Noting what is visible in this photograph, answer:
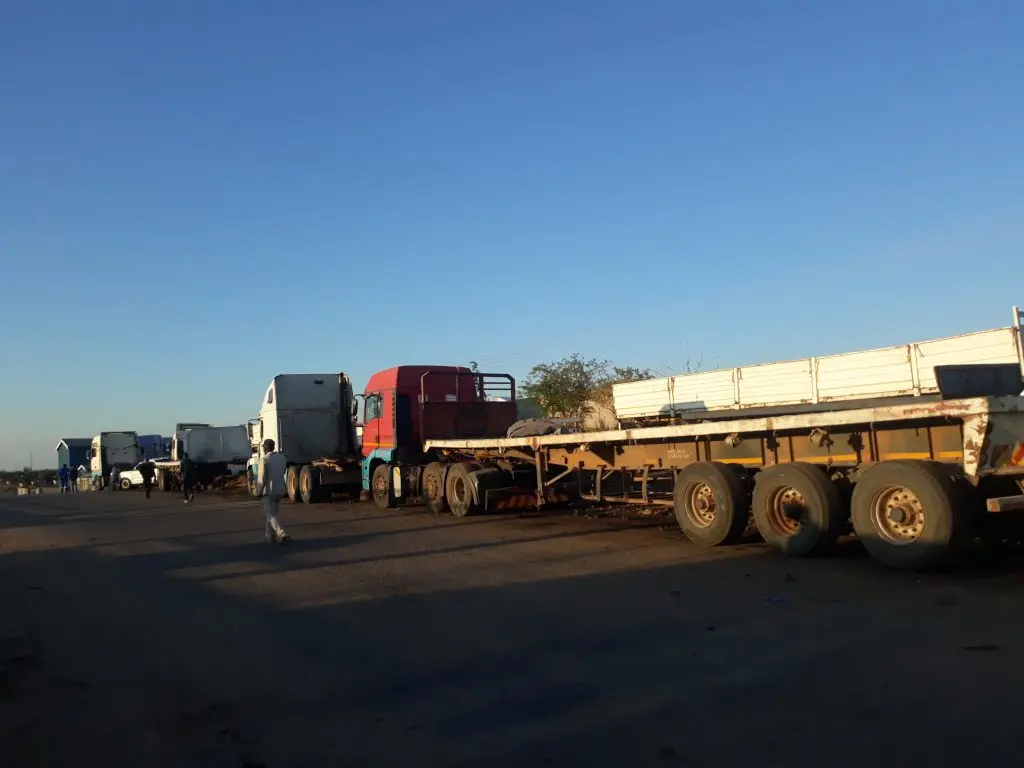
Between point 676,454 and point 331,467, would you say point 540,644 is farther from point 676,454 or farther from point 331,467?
point 331,467

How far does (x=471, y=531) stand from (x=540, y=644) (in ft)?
26.5

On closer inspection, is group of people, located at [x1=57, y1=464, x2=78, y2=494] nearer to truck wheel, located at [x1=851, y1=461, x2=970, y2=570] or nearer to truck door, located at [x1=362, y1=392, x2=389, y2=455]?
truck door, located at [x1=362, y1=392, x2=389, y2=455]

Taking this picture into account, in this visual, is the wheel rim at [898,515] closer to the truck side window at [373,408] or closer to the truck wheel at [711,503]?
the truck wheel at [711,503]

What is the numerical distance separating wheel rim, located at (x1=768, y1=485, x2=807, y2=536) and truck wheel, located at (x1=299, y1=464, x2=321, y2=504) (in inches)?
606

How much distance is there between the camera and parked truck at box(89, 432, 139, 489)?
4519 cm

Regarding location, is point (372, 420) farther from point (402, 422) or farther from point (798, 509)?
point (798, 509)

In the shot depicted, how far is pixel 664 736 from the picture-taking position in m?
4.82

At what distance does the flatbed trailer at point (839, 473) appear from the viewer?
8664mm

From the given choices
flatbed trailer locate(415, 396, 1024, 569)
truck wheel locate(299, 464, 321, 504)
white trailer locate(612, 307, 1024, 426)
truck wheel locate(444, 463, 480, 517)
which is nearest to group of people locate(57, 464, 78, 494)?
truck wheel locate(299, 464, 321, 504)

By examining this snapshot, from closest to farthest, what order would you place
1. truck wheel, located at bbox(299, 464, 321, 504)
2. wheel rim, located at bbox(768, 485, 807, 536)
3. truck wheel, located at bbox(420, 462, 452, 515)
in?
wheel rim, located at bbox(768, 485, 807, 536) → truck wheel, located at bbox(420, 462, 452, 515) → truck wheel, located at bbox(299, 464, 321, 504)

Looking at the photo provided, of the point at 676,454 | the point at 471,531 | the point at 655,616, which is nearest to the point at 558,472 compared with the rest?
the point at 471,531

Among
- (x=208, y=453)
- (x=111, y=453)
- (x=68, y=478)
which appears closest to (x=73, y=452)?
(x=68, y=478)

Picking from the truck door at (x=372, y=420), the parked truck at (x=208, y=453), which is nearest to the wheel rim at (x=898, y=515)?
the truck door at (x=372, y=420)

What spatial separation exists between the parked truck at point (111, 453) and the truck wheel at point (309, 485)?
24880 mm
